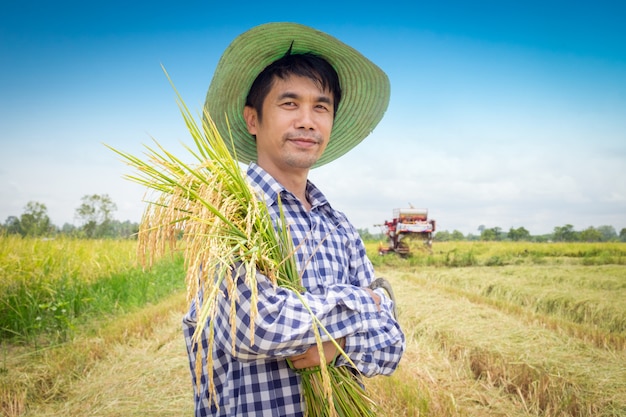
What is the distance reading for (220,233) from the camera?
1.37 metres

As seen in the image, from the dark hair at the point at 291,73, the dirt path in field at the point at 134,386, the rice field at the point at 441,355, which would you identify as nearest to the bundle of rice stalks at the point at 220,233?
the dark hair at the point at 291,73

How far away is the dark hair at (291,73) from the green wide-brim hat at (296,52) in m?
0.03

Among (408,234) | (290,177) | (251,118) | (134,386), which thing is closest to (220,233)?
(290,177)

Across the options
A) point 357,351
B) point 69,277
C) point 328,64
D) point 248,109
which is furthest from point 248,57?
point 69,277

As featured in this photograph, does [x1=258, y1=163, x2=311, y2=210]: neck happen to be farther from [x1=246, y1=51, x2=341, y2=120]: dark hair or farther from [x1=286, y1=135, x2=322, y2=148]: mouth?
[x1=246, y1=51, x2=341, y2=120]: dark hair

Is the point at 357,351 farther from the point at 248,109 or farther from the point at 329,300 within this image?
the point at 248,109

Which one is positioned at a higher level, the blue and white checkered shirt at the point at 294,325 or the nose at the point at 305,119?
the nose at the point at 305,119

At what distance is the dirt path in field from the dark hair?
2169mm

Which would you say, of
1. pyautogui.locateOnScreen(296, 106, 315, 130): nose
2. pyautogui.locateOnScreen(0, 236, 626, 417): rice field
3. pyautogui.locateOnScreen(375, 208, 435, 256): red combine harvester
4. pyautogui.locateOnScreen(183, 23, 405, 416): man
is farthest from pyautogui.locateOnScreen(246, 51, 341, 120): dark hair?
pyautogui.locateOnScreen(375, 208, 435, 256): red combine harvester

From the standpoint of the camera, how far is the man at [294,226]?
1.33 metres

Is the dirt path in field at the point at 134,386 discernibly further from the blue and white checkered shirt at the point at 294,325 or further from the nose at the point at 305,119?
the nose at the point at 305,119

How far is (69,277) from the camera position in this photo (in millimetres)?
5645

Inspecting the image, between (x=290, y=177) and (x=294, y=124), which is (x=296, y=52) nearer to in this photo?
(x=294, y=124)

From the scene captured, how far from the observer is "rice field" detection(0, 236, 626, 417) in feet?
9.60
